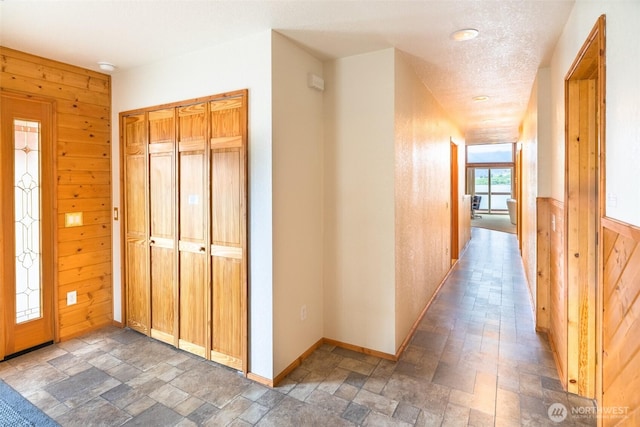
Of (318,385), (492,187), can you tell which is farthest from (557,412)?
(492,187)

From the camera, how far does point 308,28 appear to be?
91.3 inches

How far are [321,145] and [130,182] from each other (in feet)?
6.18

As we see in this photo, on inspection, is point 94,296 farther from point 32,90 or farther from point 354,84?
point 354,84

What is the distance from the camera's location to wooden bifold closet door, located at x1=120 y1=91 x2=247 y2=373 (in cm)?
255

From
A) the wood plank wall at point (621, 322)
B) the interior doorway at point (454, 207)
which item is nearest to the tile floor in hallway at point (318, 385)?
the wood plank wall at point (621, 322)

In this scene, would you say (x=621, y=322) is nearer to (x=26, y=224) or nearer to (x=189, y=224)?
(x=189, y=224)

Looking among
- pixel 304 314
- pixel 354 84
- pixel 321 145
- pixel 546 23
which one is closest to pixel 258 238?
pixel 304 314

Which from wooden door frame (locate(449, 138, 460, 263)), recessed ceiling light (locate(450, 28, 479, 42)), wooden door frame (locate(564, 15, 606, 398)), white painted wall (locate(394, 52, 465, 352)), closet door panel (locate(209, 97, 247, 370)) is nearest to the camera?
wooden door frame (locate(564, 15, 606, 398))

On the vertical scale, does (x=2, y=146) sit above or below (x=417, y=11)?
below

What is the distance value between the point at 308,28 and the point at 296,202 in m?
1.23

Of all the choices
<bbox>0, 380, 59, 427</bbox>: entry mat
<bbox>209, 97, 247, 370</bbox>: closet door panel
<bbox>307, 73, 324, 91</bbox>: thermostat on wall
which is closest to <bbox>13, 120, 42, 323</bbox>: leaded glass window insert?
<bbox>0, 380, 59, 427</bbox>: entry mat

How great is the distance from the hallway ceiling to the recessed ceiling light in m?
0.05

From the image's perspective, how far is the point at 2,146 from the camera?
8.64ft
